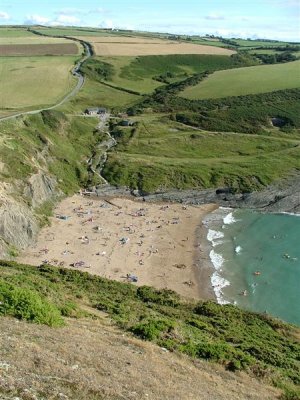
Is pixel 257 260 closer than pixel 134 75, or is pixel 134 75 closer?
pixel 257 260

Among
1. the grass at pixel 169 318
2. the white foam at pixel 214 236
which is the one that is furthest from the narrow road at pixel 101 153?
the grass at pixel 169 318

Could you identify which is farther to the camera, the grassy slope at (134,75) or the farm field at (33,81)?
the grassy slope at (134,75)

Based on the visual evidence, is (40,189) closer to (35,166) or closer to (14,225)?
(35,166)

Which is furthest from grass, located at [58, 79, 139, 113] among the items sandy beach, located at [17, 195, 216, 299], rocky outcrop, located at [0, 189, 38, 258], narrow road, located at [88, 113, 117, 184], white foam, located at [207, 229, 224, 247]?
white foam, located at [207, 229, 224, 247]

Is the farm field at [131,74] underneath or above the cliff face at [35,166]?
above

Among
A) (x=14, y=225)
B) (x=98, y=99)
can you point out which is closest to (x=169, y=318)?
(x=14, y=225)

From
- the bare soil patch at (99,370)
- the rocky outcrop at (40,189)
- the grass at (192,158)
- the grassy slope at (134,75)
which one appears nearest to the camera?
the bare soil patch at (99,370)

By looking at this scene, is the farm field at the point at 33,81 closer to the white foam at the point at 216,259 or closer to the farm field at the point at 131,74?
the farm field at the point at 131,74
